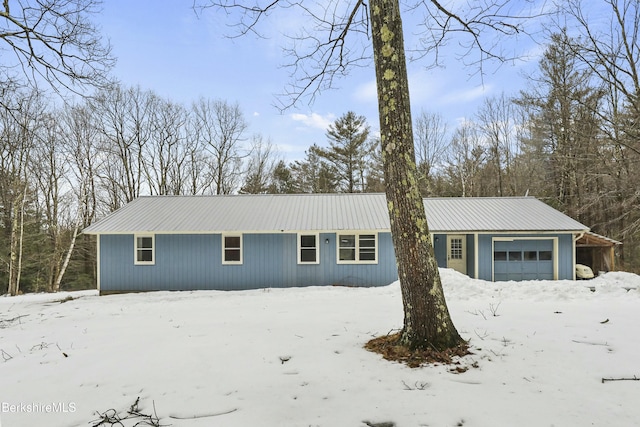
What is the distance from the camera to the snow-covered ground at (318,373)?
2297 mm

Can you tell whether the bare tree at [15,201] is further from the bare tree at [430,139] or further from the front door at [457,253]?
the bare tree at [430,139]

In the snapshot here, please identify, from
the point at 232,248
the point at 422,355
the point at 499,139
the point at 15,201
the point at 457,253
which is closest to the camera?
the point at 422,355

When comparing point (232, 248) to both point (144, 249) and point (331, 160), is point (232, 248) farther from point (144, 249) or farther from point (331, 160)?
point (331, 160)

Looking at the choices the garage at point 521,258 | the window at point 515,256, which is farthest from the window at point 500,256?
the window at point 515,256

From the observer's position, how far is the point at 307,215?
12508 mm

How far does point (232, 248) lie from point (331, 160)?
13845mm

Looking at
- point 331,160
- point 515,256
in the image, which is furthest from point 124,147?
point 515,256

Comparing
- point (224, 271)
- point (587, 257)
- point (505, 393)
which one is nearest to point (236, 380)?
point (505, 393)

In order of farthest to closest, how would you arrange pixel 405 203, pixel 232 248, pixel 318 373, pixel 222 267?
pixel 232 248
pixel 222 267
pixel 405 203
pixel 318 373

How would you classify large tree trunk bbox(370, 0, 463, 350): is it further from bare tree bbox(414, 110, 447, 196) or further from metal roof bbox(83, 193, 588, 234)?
bare tree bbox(414, 110, 447, 196)

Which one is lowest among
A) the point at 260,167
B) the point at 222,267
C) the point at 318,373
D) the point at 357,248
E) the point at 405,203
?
the point at 222,267

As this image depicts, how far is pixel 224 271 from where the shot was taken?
1145 cm

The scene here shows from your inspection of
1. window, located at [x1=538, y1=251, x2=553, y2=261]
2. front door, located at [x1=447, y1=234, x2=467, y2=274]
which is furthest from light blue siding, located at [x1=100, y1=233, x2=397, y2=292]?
window, located at [x1=538, y1=251, x2=553, y2=261]

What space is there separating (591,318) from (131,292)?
40.5 feet
